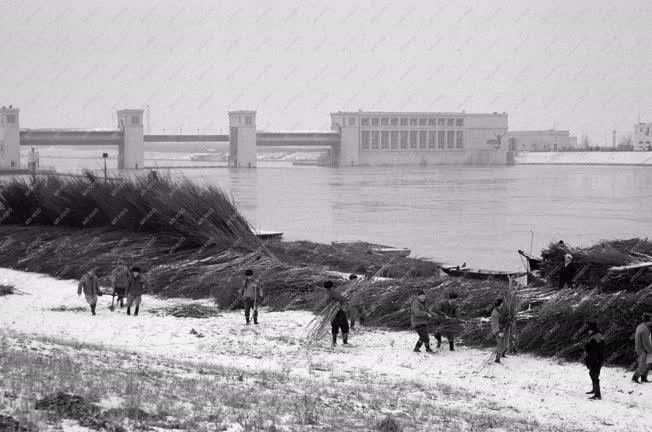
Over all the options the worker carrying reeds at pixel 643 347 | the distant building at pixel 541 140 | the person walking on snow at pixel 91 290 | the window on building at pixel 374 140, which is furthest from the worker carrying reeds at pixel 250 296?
the distant building at pixel 541 140

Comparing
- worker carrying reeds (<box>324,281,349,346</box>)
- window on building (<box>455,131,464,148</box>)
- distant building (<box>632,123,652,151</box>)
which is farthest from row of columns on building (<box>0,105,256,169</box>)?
worker carrying reeds (<box>324,281,349,346</box>)

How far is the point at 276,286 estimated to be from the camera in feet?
57.2

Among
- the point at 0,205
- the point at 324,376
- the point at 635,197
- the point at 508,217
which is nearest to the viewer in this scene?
the point at 324,376

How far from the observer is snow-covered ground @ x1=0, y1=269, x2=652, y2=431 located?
33.2 feet

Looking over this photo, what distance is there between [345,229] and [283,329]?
18.7 meters

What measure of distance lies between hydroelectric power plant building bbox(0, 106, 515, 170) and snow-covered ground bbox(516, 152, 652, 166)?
4736 mm

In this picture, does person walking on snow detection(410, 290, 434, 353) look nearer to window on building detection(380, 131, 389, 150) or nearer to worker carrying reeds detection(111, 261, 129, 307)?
worker carrying reeds detection(111, 261, 129, 307)

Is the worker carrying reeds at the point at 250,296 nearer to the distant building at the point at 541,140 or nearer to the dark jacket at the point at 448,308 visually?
the dark jacket at the point at 448,308

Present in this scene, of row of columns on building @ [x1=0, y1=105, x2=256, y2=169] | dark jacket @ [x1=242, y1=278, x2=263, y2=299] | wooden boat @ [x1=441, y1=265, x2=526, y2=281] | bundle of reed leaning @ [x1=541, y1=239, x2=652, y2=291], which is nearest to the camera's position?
bundle of reed leaning @ [x1=541, y1=239, x2=652, y2=291]

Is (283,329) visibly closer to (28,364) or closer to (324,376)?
(324,376)

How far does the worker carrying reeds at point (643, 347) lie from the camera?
10664 mm

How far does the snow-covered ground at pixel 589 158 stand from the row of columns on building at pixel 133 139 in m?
50.2

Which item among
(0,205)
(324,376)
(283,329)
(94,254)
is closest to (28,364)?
(324,376)

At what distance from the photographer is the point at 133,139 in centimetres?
11119
